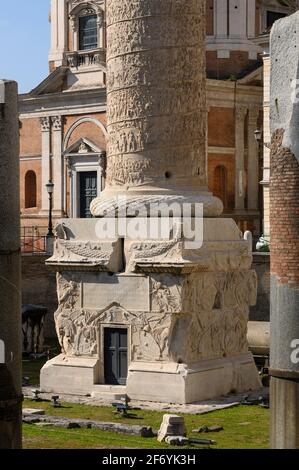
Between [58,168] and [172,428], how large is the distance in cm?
2732

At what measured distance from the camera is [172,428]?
1686cm

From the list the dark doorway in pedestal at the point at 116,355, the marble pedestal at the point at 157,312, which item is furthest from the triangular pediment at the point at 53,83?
the dark doorway in pedestal at the point at 116,355

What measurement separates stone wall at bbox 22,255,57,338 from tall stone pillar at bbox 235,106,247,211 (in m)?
10.4

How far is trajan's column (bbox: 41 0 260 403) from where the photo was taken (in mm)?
20594

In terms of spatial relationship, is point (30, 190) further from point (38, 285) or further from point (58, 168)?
point (38, 285)

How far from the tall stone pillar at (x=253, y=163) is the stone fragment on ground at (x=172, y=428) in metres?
25.4

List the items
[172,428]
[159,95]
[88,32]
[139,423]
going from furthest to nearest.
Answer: [88,32], [159,95], [139,423], [172,428]

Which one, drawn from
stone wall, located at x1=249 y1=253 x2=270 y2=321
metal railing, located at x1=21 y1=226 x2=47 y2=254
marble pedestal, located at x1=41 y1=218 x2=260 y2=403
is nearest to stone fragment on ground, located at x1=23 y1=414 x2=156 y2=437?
marble pedestal, located at x1=41 y1=218 x2=260 y2=403

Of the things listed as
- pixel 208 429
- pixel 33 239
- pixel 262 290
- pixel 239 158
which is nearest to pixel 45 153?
pixel 33 239

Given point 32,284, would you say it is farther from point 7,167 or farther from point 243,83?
point 7,167

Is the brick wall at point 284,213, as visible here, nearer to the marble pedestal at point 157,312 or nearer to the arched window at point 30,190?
the marble pedestal at point 157,312

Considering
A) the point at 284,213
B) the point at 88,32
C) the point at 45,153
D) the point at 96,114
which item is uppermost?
the point at 88,32

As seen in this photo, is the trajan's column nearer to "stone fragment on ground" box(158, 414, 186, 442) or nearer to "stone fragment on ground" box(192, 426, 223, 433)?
"stone fragment on ground" box(192, 426, 223, 433)

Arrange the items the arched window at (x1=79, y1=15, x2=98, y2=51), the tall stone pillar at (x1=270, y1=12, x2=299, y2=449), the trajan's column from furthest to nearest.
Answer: the arched window at (x1=79, y1=15, x2=98, y2=51)
the trajan's column
the tall stone pillar at (x1=270, y1=12, x2=299, y2=449)
